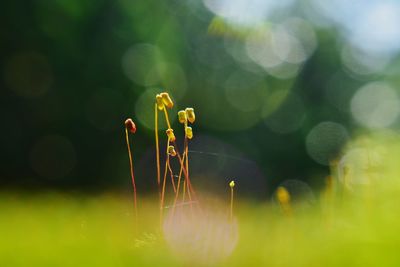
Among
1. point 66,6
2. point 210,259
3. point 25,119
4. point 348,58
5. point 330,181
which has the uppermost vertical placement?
point 348,58

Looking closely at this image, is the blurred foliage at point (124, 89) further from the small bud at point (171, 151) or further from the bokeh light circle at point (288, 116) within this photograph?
the small bud at point (171, 151)

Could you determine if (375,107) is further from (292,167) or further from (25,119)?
(25,119)

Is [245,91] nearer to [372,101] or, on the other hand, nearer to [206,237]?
[372,101]

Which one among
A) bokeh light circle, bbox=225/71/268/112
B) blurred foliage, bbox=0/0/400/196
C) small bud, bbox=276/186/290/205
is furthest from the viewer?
bokeh light circle, bbox=225/71/268/112

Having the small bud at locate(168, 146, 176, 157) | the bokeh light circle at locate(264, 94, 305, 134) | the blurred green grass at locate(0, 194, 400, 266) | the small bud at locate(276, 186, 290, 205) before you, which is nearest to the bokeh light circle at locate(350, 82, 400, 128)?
the bokeh light circle at locate(264, 94, 305, 134)

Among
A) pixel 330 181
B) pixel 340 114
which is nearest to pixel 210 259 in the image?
pixel 330 181

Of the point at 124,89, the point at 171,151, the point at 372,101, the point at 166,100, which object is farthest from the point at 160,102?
the point at 372,101

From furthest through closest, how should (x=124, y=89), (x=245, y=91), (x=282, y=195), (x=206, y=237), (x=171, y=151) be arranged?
(x=245, y=91)
(x=124, y=89)
(x=171, y=151)
(x=282, y=195)
(x=206, y=237)

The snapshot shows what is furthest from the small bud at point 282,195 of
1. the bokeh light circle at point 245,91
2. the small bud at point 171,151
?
the bokeh light circle at point 245,91

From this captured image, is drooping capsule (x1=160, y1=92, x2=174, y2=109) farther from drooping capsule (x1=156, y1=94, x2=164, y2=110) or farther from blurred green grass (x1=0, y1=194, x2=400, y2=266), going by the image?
blurred green grass (x1=0, y1=194, x2=400, y2=266)
